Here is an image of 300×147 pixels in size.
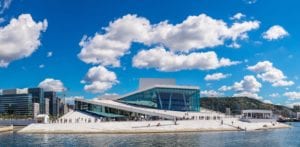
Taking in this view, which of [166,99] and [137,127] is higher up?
[166,99]

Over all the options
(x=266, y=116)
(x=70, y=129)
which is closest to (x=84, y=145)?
(x=70, y=129)

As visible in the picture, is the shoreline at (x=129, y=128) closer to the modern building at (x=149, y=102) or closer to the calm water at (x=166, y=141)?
the modern building at (x=149, y=102)

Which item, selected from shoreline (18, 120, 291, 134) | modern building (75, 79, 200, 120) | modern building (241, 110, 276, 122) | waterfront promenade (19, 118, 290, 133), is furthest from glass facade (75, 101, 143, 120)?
modern building (241, 110, 276, 122)

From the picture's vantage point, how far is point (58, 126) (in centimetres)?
8812

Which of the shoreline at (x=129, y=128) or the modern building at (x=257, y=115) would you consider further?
the modern building at (x=257, y=115)

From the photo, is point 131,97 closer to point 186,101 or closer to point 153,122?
point 186,101

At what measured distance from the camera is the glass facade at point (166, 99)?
4392 inches

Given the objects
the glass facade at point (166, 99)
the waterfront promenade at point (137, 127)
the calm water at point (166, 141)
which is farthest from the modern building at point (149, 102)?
the calm water at point (166, 141)

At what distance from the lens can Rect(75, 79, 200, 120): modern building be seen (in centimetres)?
10388

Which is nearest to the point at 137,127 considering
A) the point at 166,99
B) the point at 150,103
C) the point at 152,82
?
the point at 150,103

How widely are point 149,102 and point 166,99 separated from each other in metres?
4.24

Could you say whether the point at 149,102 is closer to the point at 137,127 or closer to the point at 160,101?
the point at 160,101

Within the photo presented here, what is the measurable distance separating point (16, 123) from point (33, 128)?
4275 centimetres

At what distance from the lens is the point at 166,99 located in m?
113
